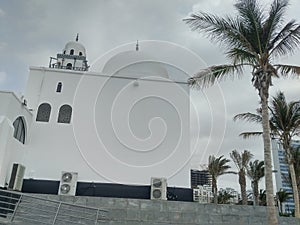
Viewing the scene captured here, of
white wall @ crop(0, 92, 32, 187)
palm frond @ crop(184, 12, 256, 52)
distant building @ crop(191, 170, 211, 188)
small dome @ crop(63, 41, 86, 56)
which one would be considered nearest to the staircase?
white wall @ crop(0, 92, 32, 187)

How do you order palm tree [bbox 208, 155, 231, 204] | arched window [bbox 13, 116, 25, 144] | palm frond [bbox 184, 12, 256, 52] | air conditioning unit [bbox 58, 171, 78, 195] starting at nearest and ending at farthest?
palm frond [bbox 184, 12, 256, 52] → air conditioning unit [bbox 58, 171, 78, 195] → arched window [bbox 13, 116, 25, 144] → palm tree [bbox 208, 155, 231, 204]

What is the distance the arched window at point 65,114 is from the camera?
14973 mm

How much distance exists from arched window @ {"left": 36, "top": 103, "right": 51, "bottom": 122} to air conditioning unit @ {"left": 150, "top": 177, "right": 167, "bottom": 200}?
6923mm

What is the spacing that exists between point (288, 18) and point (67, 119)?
11393 millimetres

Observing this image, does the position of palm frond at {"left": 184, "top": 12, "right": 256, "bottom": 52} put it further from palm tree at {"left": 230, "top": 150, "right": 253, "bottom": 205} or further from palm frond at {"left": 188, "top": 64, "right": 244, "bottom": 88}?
palm tree at {"left": 230, "top": 150, "right": 253, "bottom": 205}

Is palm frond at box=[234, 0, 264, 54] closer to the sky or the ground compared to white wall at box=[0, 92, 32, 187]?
closer to the sky

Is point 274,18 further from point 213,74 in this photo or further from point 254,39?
point 213,74

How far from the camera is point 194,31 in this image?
8.51 metres

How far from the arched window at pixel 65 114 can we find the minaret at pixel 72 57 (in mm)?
4271

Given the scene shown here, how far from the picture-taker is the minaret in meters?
19.1

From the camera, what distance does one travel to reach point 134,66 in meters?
17.4

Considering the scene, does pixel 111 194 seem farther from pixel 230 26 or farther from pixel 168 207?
pixel 230 26

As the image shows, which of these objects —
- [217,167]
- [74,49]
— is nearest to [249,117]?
[217,167]

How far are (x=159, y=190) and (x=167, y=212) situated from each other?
11.7ft
